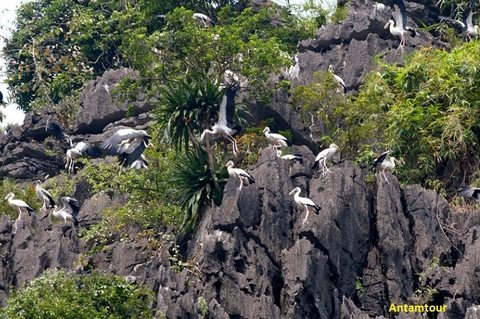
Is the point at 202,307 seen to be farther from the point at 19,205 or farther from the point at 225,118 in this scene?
the point at 19,205

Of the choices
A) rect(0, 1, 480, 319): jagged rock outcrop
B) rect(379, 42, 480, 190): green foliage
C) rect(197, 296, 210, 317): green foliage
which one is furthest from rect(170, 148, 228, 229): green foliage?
rect(379, 42, 480, 190): green foliage

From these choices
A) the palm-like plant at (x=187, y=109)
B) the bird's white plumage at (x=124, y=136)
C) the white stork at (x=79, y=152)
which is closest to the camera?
the palm-like plant at (x=187, y=109)

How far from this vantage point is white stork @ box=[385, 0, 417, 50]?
117 ft

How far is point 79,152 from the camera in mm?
35344

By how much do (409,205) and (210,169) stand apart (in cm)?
432

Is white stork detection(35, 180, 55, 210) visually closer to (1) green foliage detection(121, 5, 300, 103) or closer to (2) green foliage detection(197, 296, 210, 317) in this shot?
(1) green foliage detection(121, 5, 300, 103)

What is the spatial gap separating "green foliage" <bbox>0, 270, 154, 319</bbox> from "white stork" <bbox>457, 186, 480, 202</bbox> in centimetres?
674

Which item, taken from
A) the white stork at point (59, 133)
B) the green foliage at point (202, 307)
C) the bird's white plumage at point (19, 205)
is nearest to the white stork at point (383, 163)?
the green foliage at point (202, 307)

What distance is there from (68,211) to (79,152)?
11.6ft

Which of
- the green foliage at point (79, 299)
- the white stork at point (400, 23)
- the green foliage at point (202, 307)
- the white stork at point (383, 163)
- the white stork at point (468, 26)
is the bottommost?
the green foliage at point (79, 299)

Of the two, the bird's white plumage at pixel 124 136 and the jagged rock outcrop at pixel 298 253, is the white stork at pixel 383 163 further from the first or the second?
the bird's white plumage at pixel 124 136

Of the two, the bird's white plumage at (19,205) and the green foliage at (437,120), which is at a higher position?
the green foliage at (437,120)

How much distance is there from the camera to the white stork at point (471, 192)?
28.5 metres

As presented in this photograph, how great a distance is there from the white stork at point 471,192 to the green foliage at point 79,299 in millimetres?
6743
